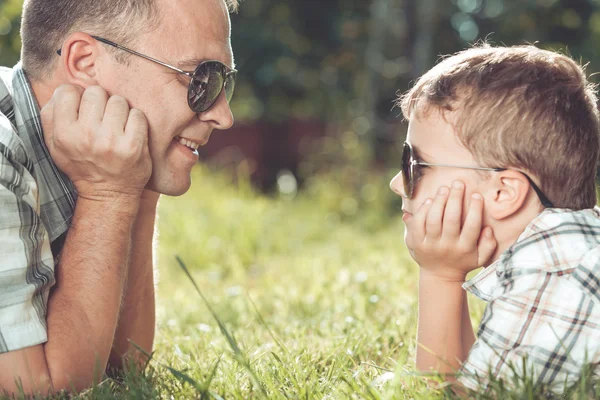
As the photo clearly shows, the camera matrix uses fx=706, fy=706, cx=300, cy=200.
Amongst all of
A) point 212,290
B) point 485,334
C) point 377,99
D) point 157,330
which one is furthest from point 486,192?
point 377,99

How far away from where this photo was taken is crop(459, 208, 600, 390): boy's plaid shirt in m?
2.03

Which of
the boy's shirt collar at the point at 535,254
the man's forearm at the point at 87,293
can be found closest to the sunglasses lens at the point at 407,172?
the boy's shirt collar at the point at 535,254

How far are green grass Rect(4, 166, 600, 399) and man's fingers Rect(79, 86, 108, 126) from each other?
2.30 feet

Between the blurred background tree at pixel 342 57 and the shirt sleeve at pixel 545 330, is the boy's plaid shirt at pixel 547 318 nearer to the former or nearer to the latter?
the shirt sleeve at pixel 545 330

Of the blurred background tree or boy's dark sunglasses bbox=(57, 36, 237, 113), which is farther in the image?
the blurred background tree

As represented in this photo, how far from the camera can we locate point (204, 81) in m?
2.76

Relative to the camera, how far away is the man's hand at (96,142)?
7.81 ft

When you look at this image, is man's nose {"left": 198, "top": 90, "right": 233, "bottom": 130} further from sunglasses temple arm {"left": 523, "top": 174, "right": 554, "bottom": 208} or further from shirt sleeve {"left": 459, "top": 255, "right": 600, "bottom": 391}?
shirt sleeve {"left": 459, "top": 255, "right": 600, "bottom": 391}

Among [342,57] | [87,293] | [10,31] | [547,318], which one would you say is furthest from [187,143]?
[10,31]

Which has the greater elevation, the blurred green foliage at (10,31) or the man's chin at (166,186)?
the man's chin at (166,186)

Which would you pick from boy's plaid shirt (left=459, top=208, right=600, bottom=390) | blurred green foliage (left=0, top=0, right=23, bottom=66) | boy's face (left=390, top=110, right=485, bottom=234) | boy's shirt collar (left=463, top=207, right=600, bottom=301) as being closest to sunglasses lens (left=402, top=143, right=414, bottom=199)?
boy's face (left=390, top=110, right=485, bottom=234)

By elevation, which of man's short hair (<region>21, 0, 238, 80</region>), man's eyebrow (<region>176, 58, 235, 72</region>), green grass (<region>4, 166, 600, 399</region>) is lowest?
green grass (<region>4, 166, 600, 399</region>)

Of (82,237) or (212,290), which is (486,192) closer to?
(82,237)

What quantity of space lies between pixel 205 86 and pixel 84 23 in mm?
509
